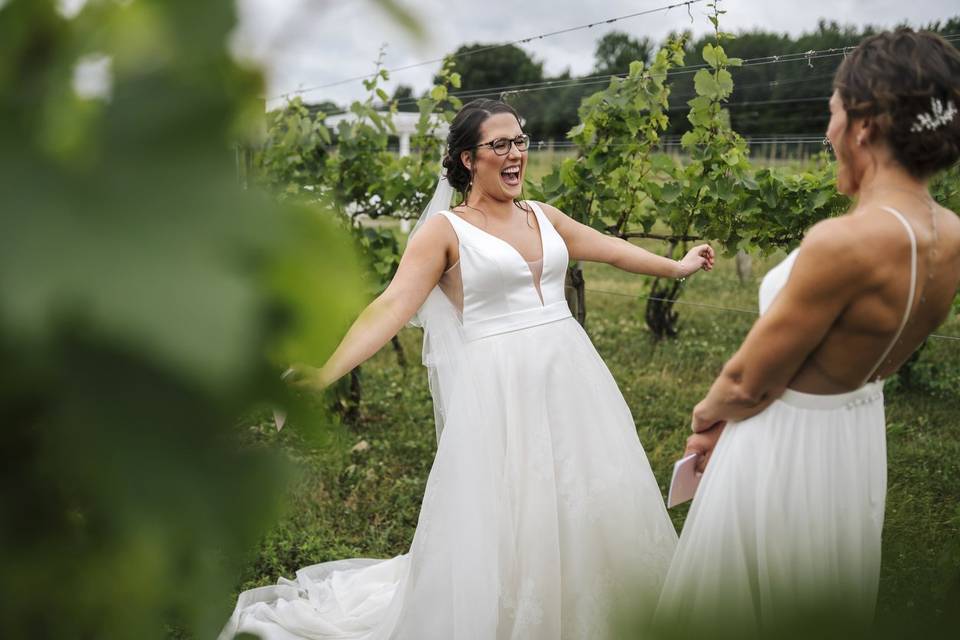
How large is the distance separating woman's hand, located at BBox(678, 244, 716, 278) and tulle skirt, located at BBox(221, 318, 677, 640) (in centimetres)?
63

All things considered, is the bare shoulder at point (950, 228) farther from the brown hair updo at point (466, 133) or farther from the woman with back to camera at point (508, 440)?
the brown hair updo at point (466, 133)

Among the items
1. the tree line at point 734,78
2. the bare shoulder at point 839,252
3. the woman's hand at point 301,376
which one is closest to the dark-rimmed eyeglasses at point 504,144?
the bare shoulder at point 839,252

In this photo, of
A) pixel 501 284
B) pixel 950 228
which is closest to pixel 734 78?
pixel 501 284

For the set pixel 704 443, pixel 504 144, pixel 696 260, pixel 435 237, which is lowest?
pixel 704 443

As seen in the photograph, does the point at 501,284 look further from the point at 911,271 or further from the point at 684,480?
the point at 911,271

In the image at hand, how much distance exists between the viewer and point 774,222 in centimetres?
521

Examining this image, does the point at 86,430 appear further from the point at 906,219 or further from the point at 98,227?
the point at 906,219

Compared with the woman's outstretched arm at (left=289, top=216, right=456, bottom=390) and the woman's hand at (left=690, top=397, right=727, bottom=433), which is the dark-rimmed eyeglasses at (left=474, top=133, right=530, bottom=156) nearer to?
the woman's outstretched arm at (left=289, top=216, right=456, bottom=390)

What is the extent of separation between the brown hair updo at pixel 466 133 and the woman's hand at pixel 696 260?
979 millimetres

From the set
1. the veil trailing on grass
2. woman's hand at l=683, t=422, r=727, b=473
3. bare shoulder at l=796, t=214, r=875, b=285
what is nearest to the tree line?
the veil trailing on grass

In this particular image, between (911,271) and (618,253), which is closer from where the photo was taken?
(911,271)

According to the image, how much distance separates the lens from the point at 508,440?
3.21 metres

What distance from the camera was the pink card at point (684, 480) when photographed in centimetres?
241

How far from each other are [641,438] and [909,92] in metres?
4.60
